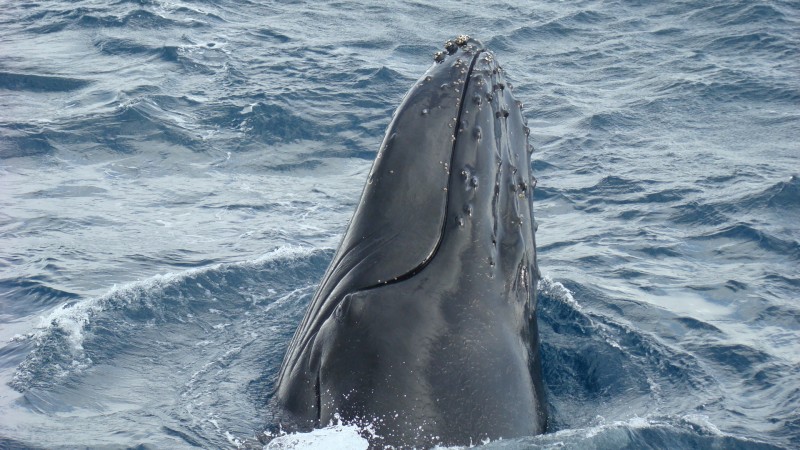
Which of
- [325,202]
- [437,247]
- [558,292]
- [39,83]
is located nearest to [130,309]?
[558,292]

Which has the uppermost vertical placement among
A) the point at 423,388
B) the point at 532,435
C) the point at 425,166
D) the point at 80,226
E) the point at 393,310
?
the point at 425,166

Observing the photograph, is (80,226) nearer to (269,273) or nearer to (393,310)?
(269,273)

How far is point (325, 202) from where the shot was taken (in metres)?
17.1

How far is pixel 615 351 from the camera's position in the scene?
36.8 feet

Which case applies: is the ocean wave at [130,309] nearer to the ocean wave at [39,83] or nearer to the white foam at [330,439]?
the white foam at [330,439]

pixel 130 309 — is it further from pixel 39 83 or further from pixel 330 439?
pixel 39 83

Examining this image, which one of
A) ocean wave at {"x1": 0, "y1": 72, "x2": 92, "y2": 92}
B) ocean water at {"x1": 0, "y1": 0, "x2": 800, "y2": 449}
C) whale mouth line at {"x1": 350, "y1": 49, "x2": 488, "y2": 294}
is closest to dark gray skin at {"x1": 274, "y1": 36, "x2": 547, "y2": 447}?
whale mouth line at {"x1": 350, "y1": 49, "x2": 488, "y2": 294}

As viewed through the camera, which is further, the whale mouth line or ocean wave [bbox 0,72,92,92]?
ocean wave [bbox 0,72,92,92]

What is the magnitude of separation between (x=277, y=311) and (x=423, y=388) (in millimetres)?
5134

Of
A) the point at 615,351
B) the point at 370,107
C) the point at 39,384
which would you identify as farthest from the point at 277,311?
the point at 370,107

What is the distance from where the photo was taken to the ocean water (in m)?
9.92

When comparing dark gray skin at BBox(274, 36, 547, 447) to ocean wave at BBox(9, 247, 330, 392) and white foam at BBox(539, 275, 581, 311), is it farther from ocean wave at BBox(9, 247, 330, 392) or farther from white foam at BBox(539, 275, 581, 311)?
white foam at BBox(539, 275, 581, 311)

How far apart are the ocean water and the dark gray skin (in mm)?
358

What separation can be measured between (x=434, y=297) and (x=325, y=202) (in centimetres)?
1008
